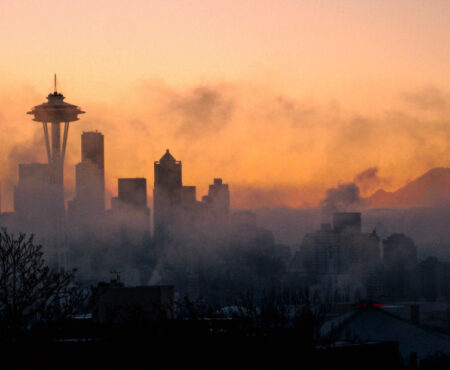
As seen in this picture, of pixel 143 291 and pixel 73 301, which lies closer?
pixel 73 301

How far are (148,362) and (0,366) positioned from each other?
12.5m

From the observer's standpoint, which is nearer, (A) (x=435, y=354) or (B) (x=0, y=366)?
(B) (x=0, y=366)

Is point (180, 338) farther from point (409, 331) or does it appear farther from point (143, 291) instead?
point (409, 331)

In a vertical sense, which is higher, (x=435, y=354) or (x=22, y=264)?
(x=22, y=264)

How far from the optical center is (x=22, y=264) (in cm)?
4441

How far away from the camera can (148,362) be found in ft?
174

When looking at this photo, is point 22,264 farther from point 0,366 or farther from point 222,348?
point 222,348

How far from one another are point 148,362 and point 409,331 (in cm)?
6214

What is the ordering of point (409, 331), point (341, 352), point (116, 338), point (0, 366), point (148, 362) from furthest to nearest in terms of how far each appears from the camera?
1. point (409, 331)
2. point (341, 352)
3. point (116, 338)
4. point (148, 362)
5. point (0, 366)

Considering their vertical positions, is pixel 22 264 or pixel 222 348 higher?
pixel 22 264

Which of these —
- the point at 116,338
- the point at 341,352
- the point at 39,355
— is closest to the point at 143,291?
the point at 341,352

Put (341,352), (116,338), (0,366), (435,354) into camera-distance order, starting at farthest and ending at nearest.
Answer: (435,354)
(341,352)
(116,338)
(0,366)

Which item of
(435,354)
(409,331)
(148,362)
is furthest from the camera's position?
(409,331)

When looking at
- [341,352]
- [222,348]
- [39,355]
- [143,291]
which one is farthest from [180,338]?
[143,291]
